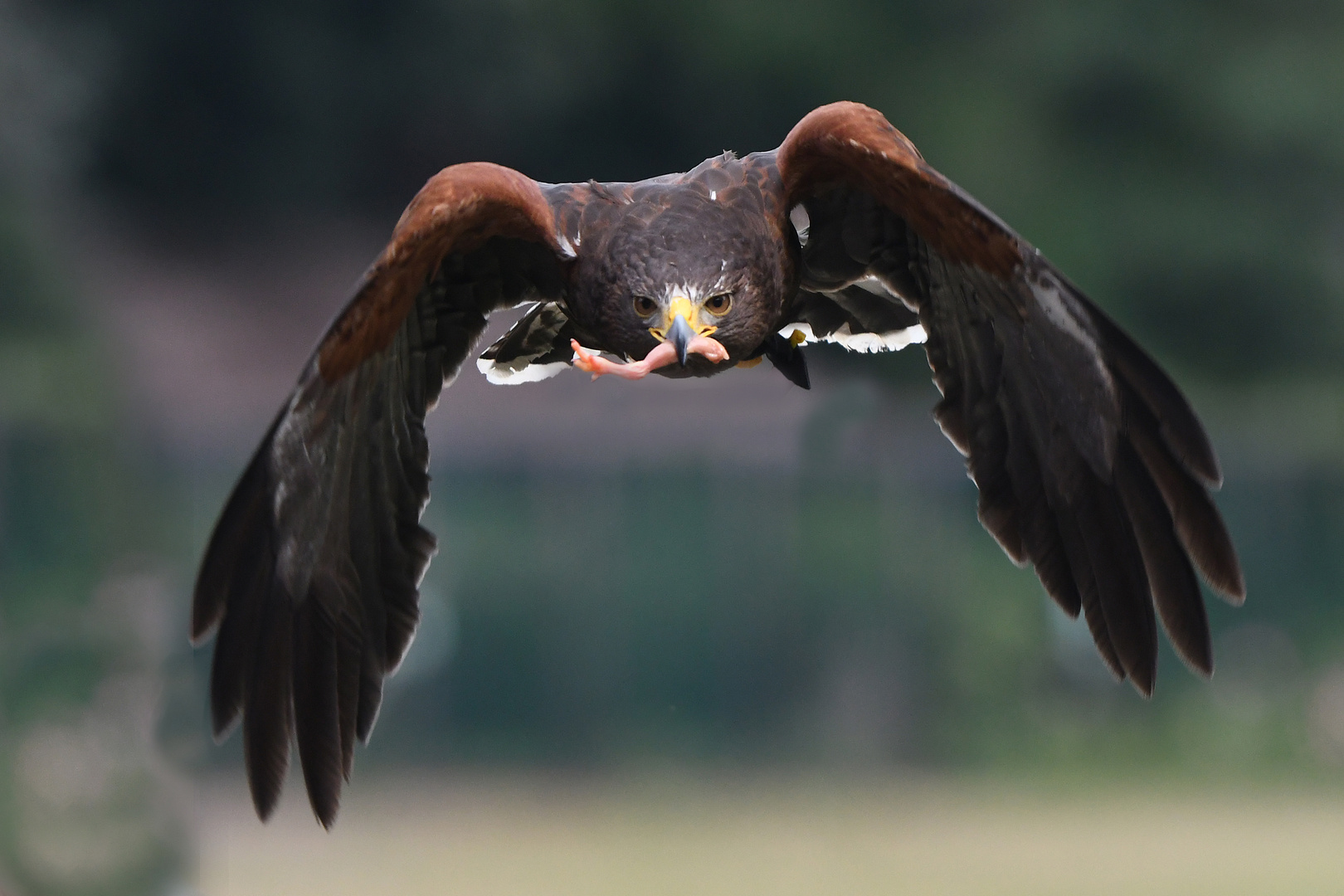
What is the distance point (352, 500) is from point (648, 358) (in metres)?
0.92

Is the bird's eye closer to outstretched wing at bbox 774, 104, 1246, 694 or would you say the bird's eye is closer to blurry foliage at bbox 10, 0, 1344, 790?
outstretched wing at bbox 774, 104, 1246, 694

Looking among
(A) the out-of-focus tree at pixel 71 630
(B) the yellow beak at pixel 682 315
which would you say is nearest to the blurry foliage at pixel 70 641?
(A) the out-of-focus tree at pixel 71 630

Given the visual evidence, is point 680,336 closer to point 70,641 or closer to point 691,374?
point 691,374

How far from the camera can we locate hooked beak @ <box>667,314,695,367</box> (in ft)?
13.2

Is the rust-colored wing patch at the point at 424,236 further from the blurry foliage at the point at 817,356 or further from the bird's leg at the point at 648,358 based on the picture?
the blurry foliage at the point at 817,356

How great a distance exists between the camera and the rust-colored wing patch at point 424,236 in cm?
383

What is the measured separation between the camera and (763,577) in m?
8.89

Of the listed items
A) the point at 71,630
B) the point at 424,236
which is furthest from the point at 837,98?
the point at 424,236

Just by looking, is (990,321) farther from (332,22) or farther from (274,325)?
(332,22)

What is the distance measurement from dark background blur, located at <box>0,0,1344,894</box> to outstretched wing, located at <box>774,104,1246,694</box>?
413cm

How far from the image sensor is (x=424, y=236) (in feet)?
12.6

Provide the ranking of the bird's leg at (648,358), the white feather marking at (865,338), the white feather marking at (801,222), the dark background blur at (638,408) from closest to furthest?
the bird's leg at (648,358) < the white feather marking at (801,222) < the white feather marking at (865,338) < the dark background blur at (638,408)

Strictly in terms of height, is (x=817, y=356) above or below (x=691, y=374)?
below

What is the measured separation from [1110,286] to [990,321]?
7495 mm
